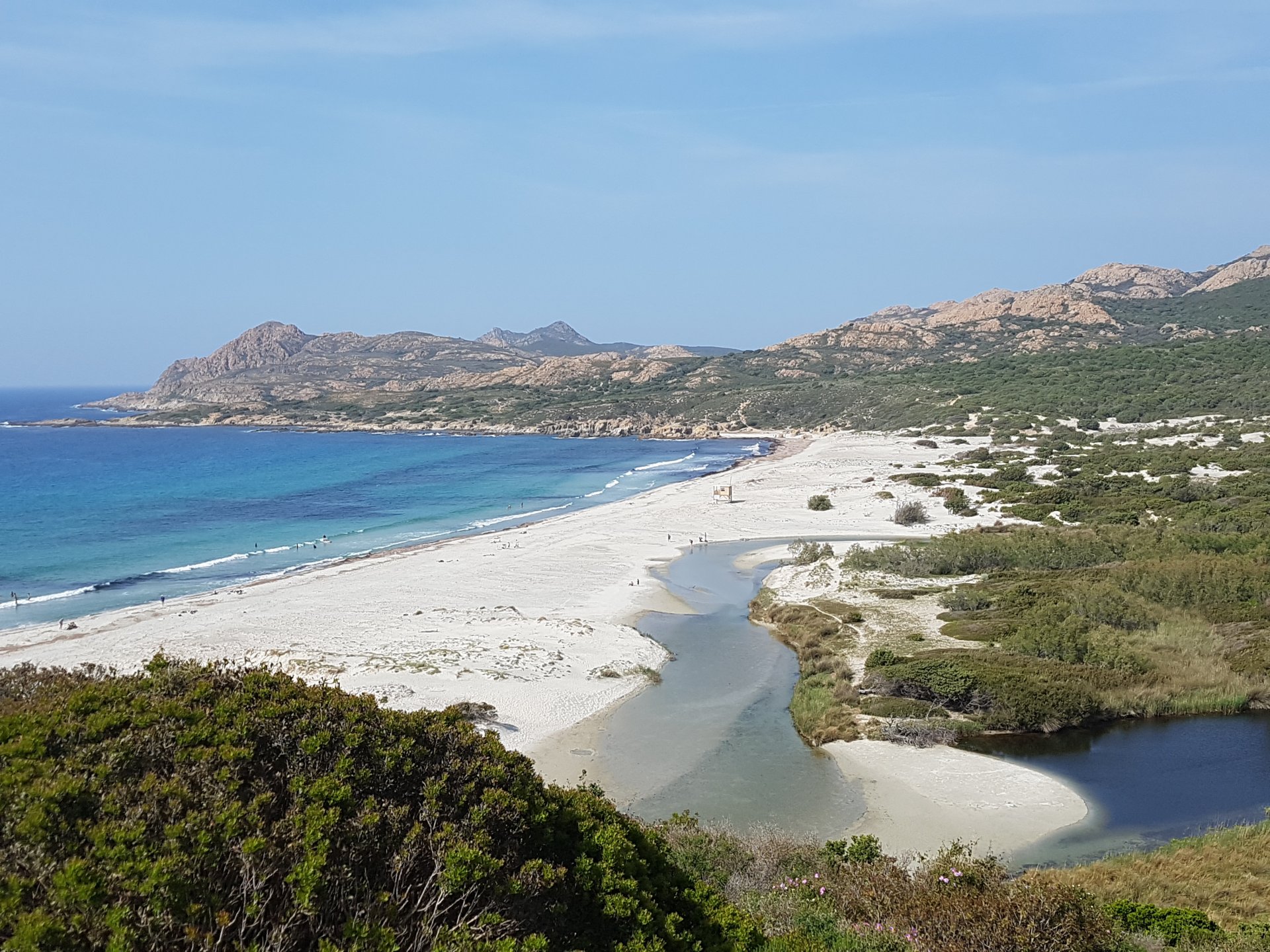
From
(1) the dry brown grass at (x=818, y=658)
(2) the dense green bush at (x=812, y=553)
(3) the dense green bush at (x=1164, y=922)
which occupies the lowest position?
(1) the dry brown grass at (x=818, y=658)

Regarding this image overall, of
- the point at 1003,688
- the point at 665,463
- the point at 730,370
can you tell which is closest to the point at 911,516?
the point at 1003,688

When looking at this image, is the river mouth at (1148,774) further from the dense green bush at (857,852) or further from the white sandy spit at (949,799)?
the dense green bush at (857,852)

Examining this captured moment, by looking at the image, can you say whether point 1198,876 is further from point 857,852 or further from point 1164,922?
point 857,852

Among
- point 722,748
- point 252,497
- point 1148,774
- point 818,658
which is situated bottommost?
point 1148,774

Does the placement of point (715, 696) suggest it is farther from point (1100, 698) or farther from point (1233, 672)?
point (1233, 672)

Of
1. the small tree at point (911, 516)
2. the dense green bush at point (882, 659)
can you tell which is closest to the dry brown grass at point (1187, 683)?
the dense green bush at point (882, 659)

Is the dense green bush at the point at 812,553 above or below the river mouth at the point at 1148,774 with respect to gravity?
above

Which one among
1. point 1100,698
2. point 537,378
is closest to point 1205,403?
point 1100,698
